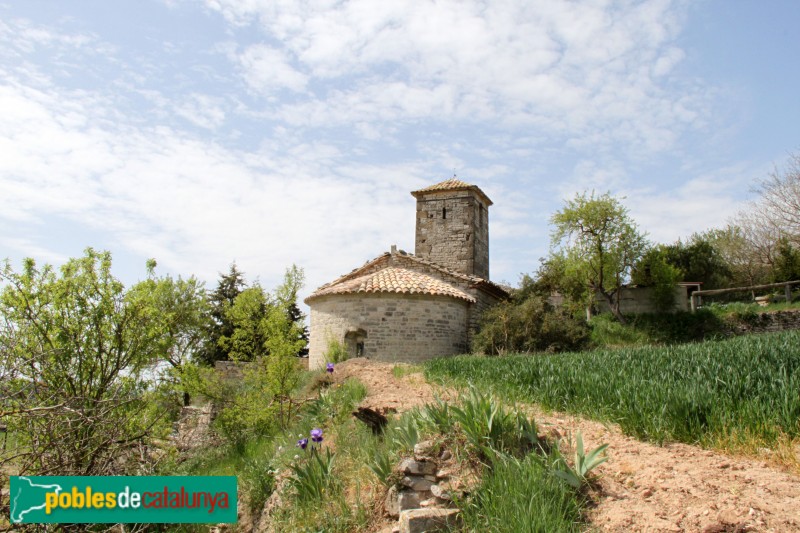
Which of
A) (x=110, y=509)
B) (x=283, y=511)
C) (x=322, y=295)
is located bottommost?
(x=283, y=511)

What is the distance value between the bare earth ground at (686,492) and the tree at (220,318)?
2552 centimetres

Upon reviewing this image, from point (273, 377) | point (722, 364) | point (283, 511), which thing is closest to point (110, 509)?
point (283, 511)

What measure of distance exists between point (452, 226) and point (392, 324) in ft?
30.5

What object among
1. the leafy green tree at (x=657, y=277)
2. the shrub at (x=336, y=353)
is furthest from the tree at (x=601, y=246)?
the shrub at (x=336, y=353)

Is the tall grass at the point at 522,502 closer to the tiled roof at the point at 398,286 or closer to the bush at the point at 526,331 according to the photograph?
the tiled roof at the point at 398,286

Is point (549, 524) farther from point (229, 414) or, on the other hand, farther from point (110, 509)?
point (229, 414)

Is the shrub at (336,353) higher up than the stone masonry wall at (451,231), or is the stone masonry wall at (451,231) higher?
the stone masonry wall at (451,231)

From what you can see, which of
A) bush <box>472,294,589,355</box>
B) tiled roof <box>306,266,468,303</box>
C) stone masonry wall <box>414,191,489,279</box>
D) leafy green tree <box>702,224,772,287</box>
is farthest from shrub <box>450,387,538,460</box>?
leafy green tree <box>702,224,772,287</box>

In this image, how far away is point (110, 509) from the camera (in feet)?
17.9

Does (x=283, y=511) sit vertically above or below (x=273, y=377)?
below

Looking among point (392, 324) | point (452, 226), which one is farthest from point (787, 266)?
point (392, 324)

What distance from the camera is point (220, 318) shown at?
109 feet

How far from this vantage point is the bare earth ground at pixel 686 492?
4262mm

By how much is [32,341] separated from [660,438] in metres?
8.72
